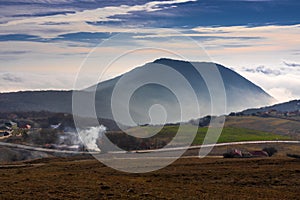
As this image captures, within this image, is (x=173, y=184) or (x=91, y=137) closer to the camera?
(x=173, y=184)

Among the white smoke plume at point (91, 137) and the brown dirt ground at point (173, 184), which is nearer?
the brown dirt ground at point (173, 184)

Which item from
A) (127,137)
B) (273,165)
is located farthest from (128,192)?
(127,137)

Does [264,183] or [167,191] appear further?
[264,183]

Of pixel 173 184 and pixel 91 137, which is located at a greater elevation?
pixel 91 137

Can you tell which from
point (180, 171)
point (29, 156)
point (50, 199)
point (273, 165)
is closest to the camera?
point (50, 199)

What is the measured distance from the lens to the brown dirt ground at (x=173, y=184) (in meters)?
37.8

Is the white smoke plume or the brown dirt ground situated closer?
the brown dirt ground

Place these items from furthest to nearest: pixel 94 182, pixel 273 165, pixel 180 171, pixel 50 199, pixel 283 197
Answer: pixel 273 165
pixel 180 171
pixel 94 182
pixel 283 197
pixel 50 199

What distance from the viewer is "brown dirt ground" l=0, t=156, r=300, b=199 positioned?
37844 mm

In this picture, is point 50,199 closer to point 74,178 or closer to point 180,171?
point 74,178

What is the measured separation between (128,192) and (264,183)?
51.2ft

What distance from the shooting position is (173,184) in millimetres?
44844

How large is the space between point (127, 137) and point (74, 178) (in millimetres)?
86180

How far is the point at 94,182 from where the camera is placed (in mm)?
44406
